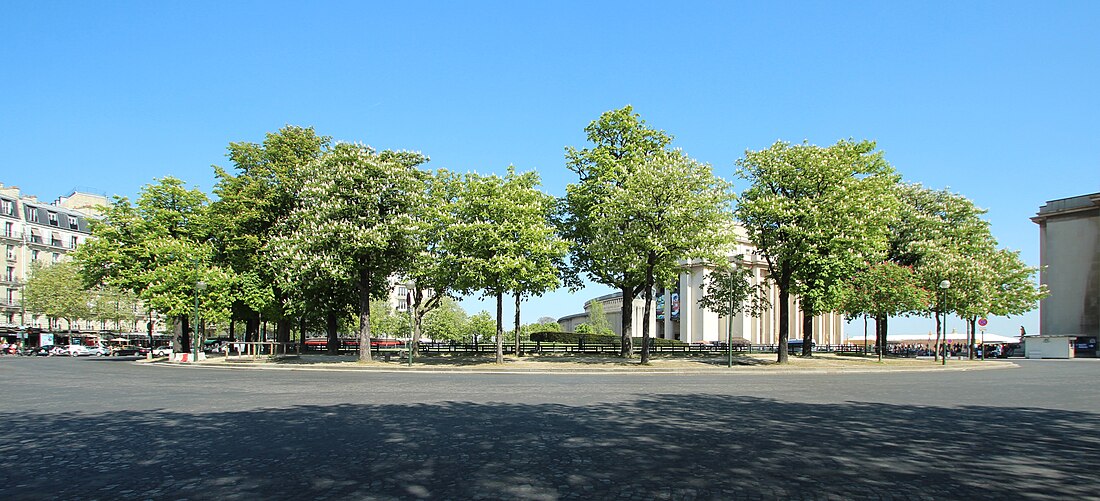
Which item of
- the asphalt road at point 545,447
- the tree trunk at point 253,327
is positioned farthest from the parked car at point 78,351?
the asphalt road at point 545,447

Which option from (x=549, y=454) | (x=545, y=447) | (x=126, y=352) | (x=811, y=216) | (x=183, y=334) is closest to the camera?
(x=549, y=454)

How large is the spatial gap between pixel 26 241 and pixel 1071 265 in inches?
4892

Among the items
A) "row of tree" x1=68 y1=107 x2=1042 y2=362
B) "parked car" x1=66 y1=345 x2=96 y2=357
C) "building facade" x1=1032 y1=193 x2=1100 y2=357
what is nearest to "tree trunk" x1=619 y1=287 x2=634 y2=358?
"row of tree" x1=68 y1=107 x2=1042 y2=362

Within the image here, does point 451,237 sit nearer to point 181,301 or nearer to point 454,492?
point 181,301

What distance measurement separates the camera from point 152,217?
4894 cm

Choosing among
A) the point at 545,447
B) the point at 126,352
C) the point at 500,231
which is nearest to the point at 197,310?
the point at 500,231

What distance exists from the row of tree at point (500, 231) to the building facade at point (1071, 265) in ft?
143

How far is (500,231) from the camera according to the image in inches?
1479

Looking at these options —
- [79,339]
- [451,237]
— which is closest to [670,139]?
[451,237]

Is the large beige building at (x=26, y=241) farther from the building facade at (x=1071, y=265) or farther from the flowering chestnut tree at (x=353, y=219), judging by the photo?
the building facade at (x=1071, y=265)

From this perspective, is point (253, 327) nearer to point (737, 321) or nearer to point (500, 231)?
point (500, 231)

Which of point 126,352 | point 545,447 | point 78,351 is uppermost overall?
point 545,447

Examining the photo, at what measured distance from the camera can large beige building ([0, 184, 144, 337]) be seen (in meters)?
81.1

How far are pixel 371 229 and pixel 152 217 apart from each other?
21593 mm
